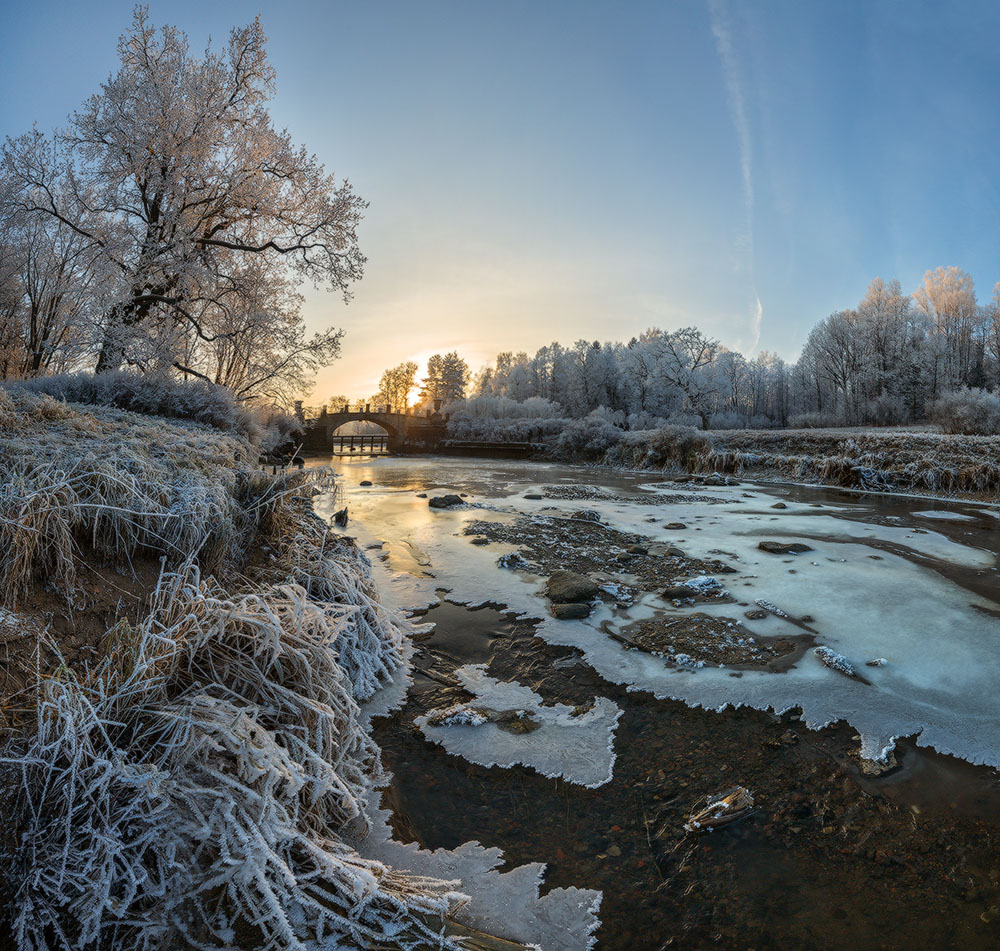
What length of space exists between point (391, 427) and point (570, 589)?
141ft

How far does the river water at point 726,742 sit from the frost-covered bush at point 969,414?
2043cm

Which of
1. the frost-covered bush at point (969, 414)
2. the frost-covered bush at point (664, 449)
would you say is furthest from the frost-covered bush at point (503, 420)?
the frost-covered bush at point (969, 414)

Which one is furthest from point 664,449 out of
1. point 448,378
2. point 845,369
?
point 448,378

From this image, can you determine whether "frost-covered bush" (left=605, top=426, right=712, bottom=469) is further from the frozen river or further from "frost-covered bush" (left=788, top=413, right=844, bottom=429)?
"frost-covered bush" (left=788, top=413, right=844, bottom=429)

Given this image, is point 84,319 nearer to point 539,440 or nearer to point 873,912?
point 873,912

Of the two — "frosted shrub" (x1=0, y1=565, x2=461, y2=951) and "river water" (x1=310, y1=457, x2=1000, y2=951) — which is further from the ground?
"frosted shrub" (x1=0, y1=565, x2=461, y2=951)

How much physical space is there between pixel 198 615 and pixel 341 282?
12.6 metres

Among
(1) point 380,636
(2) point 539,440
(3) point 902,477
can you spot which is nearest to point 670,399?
(2) point 539,440

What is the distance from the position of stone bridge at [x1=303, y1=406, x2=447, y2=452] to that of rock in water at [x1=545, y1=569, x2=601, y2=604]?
3834 centimetres

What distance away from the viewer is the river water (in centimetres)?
200

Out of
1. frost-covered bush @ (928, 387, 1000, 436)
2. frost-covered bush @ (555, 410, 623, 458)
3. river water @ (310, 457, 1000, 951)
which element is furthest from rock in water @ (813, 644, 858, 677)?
frost-covered bush @ (555, 410, 623, 458)

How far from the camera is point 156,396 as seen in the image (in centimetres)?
905

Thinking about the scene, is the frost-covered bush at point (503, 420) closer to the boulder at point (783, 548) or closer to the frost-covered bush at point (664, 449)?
the frost-covered bush at point (664, 449)

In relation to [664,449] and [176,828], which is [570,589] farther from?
[664,449]
